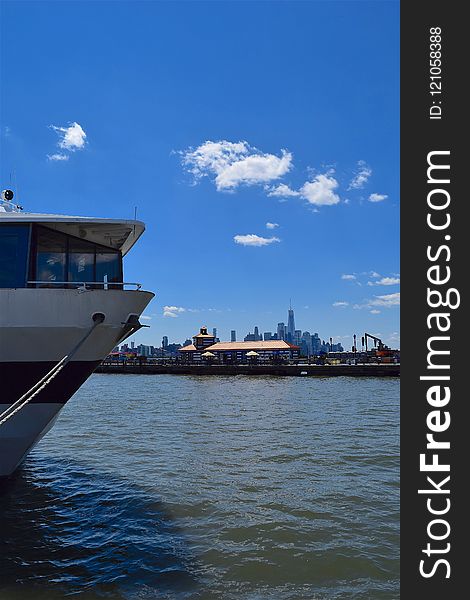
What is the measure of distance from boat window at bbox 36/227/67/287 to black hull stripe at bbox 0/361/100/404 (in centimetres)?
158

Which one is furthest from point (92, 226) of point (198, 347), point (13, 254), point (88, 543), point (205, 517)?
point (198, 347)

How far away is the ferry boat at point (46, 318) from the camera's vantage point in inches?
309

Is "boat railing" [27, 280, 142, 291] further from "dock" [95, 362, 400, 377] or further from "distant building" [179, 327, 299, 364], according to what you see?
"distant building" [179, 327, 299, 364]

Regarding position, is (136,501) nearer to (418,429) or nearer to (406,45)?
(418,429)

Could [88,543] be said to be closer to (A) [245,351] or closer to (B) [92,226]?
(B) [92,226]

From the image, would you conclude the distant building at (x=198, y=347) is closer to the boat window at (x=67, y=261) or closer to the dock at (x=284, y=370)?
the dock at (x=284, y=370)

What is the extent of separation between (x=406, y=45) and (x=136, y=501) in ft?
32.1

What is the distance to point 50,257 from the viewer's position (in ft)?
27.6

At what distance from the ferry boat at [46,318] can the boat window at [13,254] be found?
0.06ft

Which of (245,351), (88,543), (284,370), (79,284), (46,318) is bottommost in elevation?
(284,370)

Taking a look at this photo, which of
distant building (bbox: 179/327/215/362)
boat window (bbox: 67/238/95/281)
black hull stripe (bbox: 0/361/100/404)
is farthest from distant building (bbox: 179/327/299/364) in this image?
black hull stripe (bbox: 0/361/100/404)

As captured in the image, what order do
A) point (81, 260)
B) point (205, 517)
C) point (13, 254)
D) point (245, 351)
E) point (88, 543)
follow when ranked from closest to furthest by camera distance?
point (88, 543), point (13, 254), point (205, 517), point (81, 260), point (245, 351)

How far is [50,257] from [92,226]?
40.8 inches

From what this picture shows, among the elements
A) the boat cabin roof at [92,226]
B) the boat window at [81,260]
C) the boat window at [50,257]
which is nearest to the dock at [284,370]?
the boat cabin roof at [92,226]
